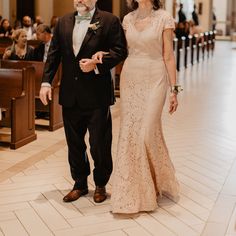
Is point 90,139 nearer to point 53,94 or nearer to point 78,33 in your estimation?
point 78,33

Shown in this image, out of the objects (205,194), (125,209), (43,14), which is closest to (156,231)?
(125,209)

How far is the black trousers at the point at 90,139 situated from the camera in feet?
14.5

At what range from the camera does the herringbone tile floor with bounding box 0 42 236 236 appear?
4129 mm

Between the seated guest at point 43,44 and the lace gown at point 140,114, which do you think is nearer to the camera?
the lace gown at point 140,114

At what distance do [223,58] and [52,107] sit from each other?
12917mm

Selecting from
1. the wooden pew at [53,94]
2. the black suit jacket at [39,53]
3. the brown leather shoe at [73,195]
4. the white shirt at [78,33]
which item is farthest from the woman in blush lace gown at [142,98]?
the black suit jacket at [39,53]

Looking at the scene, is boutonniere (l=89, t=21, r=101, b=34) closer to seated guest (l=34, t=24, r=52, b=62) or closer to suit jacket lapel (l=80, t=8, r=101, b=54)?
suit jacket lapel (l=80, t=8, r=101, b=54)

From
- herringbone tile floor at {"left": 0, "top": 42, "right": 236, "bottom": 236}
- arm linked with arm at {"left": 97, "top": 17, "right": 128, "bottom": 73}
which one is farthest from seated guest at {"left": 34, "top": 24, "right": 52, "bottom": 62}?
arm linked with arm at {"left": 97, "top": 17, "right": 128, "bottom": 73}

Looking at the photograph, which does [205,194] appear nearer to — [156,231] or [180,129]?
[156,231]

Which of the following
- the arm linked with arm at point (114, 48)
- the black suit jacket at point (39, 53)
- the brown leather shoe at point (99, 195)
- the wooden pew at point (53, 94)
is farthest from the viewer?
the black suit jacket at point (39, 53)

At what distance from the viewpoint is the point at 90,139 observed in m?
4.47

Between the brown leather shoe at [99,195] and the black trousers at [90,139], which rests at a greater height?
the black trousers at [90,139]

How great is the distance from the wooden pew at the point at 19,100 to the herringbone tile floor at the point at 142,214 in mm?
131

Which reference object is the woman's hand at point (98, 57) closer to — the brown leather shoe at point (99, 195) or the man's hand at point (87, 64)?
the man's hand at point (87, 64)
